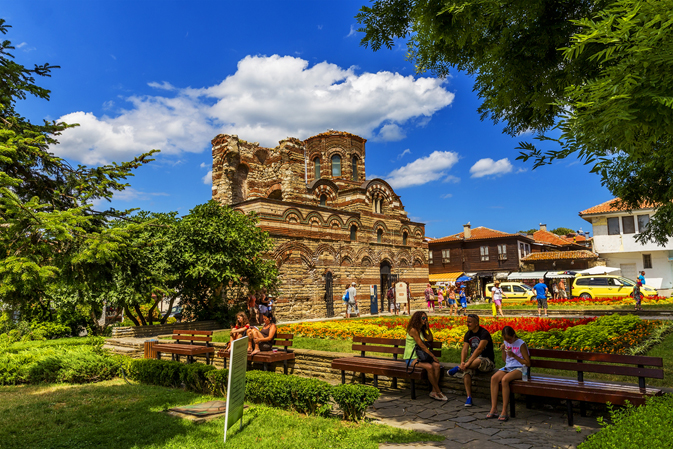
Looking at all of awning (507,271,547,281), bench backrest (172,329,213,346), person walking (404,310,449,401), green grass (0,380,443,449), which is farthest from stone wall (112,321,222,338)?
awning (507,271,547,281)

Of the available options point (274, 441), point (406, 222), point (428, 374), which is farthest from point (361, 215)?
point (274, 441)

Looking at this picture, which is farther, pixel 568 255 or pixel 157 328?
pixel 568 255

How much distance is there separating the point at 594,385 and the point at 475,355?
1517mm

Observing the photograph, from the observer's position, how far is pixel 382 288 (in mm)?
27312

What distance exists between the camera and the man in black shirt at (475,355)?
20.3ft

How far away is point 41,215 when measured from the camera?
5574 millimetres

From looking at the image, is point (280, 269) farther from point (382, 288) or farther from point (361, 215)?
point (382, 288)

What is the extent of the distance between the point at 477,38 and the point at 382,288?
23.2 m

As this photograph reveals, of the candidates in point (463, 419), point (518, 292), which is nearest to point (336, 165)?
point (518, 292)

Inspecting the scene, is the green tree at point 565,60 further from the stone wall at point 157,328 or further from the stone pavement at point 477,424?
the stone wall at point 157,328

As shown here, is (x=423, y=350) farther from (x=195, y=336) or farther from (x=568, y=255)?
(x=568, y=255)

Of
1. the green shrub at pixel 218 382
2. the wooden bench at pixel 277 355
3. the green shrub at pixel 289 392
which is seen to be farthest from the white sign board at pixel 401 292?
the green shrub at pixel 289 392

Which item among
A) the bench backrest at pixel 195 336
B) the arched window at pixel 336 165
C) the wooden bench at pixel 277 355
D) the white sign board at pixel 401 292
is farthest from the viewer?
the arched window at pixel 336 165

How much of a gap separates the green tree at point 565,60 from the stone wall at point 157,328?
38.5 ft
